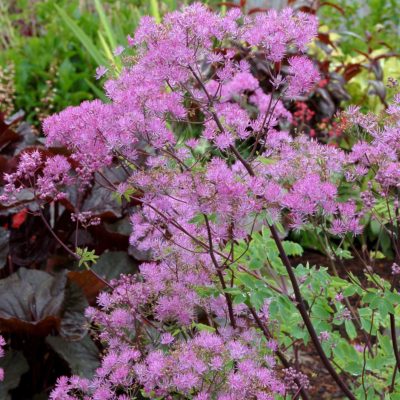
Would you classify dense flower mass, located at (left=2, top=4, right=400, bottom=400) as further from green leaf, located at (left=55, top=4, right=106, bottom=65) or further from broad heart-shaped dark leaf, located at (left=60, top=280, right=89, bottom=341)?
green leaf, located at (left=55, top=4, right=106, bottom=65)

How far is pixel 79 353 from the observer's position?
2281 millimetres

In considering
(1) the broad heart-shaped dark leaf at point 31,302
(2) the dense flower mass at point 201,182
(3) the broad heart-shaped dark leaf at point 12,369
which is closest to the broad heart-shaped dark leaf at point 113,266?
(1) the broad heart-shaped dark leaf at point 31,302

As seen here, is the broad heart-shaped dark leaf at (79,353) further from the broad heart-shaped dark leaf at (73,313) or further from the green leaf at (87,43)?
the green leaf at (87,43)

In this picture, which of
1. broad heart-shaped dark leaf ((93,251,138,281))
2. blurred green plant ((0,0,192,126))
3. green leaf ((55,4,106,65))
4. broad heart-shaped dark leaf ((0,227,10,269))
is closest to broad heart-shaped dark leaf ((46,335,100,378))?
broad heart-shaped dark leaf ((93,251,138,281))

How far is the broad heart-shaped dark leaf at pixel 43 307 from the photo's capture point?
7.16 ft

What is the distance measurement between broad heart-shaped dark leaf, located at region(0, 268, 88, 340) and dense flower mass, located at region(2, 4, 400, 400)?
17.5 inches

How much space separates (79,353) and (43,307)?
176mm

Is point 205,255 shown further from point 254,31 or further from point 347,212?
point 254,31

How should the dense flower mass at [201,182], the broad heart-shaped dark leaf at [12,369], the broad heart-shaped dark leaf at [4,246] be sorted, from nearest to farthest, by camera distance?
the dense flower mass at [201,182] → the broad heart-shaped dark leaf at [12,369] → the broad heart-shaped dark leaf at [4,246]

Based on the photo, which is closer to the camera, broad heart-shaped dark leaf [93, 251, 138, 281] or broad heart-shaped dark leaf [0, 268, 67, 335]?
broad heart-shaped dark leaf [0, 268, 67, 335]

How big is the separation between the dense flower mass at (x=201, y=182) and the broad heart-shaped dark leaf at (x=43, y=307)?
445mm

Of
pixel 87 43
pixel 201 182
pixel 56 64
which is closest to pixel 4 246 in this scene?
pixel 201 182

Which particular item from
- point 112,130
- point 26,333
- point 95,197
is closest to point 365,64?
point 95,197

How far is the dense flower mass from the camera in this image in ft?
4.85
